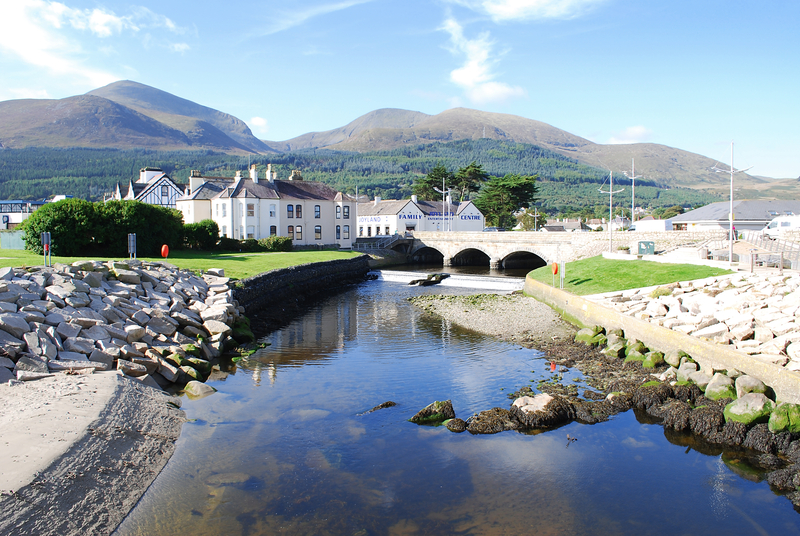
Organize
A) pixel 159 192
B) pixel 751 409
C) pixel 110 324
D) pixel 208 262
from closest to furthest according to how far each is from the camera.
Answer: pixel 751 409
pixel 110 324
pixel 208 262
pixel 159 192

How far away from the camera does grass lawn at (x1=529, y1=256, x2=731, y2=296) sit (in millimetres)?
25859

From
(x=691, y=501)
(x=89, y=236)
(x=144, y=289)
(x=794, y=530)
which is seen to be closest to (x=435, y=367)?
(x=691, y=501)

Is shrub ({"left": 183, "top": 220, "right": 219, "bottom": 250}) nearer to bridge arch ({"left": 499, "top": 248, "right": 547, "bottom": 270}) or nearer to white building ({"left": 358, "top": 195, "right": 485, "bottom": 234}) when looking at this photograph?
bridge arch ({"left": 499, "top": 248, "right": 547, "bottom": 270})

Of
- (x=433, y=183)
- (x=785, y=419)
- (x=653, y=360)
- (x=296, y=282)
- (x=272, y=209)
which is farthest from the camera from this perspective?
(x=433, y=183)

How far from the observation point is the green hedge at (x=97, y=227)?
103 ft

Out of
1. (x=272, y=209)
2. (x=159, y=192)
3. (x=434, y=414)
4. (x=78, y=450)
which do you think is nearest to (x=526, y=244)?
(x=272, y=209)

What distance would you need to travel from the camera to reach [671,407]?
514 inches

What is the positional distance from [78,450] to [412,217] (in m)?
83.9

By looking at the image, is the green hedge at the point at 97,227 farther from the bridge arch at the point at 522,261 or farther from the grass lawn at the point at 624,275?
the bridge arch at the point at 522,261

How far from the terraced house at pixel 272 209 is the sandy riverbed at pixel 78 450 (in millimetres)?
50487

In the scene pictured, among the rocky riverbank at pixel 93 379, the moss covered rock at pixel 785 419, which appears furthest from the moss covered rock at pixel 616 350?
the rocky riverbank at pixel 93 379

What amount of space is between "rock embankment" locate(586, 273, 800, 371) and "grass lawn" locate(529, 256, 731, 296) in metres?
2.12

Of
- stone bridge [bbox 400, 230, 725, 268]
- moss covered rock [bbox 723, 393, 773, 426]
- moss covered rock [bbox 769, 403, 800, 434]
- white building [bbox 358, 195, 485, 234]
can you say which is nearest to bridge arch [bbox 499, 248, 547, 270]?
stone bridge [bbox 400, 230, 725, 268]

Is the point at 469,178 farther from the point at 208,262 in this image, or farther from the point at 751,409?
the point at 751,409
